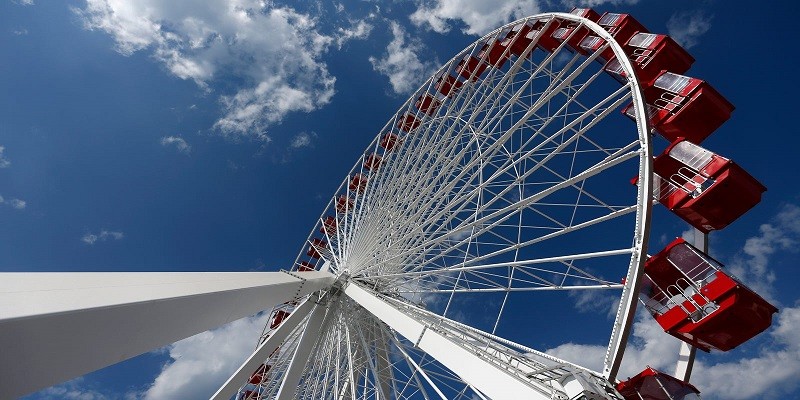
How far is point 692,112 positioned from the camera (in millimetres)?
9469

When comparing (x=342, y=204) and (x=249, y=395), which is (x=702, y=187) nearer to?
(x=342, y=204)

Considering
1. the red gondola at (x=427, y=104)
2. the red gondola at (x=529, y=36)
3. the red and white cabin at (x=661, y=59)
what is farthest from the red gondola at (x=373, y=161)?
the red and white cabin at (x=661, y=59)

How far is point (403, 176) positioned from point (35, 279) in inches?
474

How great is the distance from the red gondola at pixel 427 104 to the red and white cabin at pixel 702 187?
947cm

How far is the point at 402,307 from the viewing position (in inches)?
394

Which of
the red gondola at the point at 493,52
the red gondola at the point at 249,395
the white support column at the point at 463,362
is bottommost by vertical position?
the red gondola at the point at 249,395

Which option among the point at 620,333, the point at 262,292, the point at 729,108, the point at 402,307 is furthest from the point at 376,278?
the point at 729,108

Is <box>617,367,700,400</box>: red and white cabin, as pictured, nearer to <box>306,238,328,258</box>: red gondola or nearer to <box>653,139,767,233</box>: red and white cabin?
<box>653,139,767,233</box>: red and white cabin

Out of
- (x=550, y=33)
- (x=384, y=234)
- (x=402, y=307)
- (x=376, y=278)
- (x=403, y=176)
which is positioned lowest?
(x=402, y=307)

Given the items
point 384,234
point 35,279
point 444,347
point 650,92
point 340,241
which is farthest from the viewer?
point 340,241

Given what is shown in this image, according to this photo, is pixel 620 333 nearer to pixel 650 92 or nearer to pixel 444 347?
pixel 444 347

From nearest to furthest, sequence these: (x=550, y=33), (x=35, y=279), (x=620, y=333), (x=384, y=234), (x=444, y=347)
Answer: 1. (x=35, y=279)
2. (x=620, y=333)
3. (x=444, y=347)
4. (x=550, y=33)
5. (x=384, y=234)

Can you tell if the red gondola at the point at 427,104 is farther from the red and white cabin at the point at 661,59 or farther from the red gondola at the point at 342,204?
the red and white cabin at the point at 661,59

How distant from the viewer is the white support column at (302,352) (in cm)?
1017
